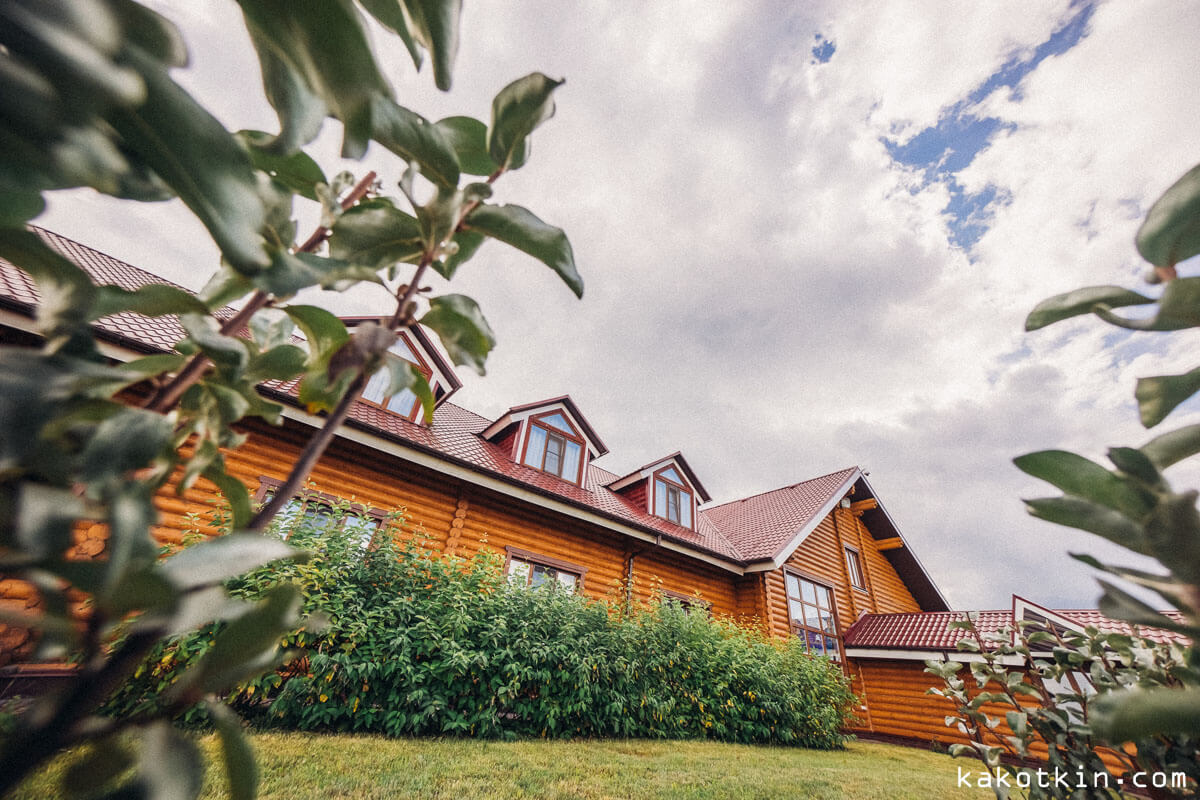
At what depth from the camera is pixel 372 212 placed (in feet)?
2.14

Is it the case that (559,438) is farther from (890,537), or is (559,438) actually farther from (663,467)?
(890,537)

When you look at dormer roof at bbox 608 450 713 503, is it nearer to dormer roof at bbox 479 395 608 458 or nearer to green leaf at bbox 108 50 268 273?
dormer roof at bbox 479 395 608 458

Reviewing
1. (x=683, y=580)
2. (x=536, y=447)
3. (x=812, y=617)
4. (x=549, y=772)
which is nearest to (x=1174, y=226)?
(x=549, y=772)

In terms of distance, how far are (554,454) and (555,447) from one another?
0.52 ft

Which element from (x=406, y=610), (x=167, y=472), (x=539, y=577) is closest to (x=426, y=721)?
(x=406, y=610)

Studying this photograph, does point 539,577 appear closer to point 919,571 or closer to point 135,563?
point 135,563

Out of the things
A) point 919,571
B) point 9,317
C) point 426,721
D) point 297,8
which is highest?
point 919,571

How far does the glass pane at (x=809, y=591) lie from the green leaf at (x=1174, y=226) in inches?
560

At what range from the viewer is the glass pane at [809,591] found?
1298 cm

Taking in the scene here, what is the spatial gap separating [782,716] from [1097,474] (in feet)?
31.6

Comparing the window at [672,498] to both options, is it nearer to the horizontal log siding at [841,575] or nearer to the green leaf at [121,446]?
the horizontal log siding at [841,575]

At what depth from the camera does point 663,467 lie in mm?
12820

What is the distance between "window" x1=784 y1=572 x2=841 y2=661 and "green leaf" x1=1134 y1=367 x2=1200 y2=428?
1309cm

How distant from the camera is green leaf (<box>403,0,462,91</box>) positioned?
52 cm
